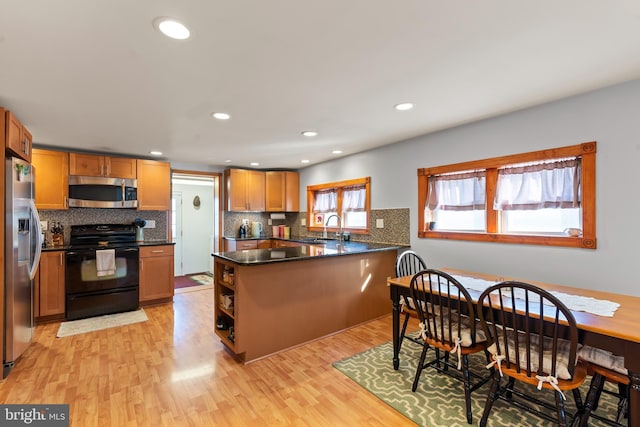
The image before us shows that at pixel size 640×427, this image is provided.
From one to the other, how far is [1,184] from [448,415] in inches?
141

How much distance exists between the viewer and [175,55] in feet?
5.90

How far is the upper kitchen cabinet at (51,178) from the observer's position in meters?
3.73

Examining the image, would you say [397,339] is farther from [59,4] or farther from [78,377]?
[59,4]

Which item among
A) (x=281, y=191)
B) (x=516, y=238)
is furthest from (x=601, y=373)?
(x=281, y=191)

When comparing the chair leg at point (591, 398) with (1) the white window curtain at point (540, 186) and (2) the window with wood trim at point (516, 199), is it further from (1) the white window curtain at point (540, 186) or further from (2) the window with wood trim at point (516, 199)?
(1) the white window curtain at point (540, 186)

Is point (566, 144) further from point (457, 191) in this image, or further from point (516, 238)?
point (457, 191)

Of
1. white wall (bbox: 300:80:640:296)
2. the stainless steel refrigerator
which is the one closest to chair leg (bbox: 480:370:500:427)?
white wall (bbox: 300:80:640:296)

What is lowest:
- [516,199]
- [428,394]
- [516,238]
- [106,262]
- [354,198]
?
[428,394]

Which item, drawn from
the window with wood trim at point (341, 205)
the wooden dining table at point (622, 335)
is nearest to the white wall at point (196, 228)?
the window with wood trim at point (341, 205)

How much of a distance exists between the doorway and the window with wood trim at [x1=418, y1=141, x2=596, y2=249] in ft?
14.6

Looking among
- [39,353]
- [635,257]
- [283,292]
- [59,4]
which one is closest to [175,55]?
[59,4]

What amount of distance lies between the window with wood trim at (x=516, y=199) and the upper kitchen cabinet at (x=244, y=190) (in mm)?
3093

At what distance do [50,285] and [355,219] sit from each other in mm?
4045

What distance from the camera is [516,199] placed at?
9.42ft
